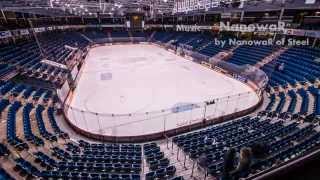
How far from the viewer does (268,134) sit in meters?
10.2

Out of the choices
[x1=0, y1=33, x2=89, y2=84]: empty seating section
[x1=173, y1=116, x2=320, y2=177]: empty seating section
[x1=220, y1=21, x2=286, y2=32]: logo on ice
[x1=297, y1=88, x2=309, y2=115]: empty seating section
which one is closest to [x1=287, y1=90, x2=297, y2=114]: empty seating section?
[x1=297, y1=88, x2=309, y2=115]: empty seating section

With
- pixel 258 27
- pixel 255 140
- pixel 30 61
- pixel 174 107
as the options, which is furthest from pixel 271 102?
pixel 30 61

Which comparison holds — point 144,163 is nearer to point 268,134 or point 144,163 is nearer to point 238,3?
point 268,134

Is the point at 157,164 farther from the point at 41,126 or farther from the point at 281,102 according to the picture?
the point at 281,102

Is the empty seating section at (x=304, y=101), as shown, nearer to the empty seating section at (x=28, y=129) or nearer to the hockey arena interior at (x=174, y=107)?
the hockey arena interior at (x=174, y=107)

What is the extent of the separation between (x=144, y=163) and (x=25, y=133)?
712 cm

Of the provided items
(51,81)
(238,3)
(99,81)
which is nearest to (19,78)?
(51,81)

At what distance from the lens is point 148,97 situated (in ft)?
59.1

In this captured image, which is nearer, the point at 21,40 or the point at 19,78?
the point at 19,78

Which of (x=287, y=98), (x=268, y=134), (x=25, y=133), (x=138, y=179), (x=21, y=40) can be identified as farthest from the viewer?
(x=21, y=40)

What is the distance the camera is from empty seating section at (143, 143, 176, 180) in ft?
26.1

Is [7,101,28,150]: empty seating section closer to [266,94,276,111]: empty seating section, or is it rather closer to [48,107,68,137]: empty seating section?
[48,107,68,137]: empty seating section

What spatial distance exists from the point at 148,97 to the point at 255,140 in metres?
10.3

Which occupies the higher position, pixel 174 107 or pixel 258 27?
pixel 258 27
